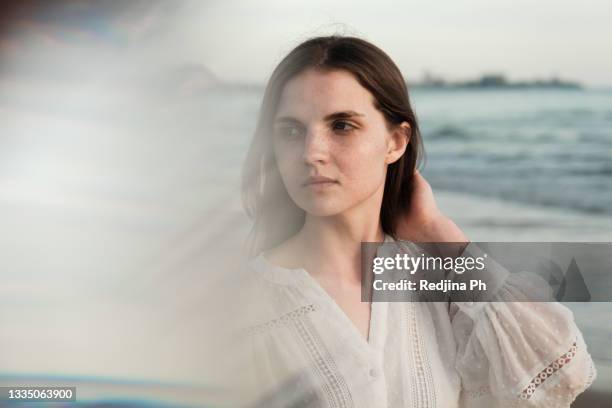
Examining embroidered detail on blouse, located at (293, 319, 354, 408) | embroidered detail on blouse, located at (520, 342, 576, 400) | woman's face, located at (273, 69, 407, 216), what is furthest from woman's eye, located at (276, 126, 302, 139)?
embroidered detail on blouse, located at (520, 342, 576, 400)

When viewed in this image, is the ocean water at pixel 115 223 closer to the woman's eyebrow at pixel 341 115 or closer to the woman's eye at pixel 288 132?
the woman's eye at pixel 288 132

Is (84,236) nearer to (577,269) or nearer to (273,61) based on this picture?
(273,61)

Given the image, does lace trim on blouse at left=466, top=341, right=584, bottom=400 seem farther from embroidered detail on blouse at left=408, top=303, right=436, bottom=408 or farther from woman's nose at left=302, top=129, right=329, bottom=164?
woman's nose at left=302, top=129, right=329, bottom=164

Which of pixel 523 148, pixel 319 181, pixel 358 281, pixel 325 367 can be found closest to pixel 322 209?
pixel 319 181

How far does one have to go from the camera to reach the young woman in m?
1.58

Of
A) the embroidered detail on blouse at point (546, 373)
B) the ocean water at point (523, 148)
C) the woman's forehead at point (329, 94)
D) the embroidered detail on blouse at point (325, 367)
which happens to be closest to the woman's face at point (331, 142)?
the woman's forehead at point (329, 94)

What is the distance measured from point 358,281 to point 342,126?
0.32m

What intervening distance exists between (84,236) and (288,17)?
2.13 ft

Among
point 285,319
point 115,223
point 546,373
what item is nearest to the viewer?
point 546,373

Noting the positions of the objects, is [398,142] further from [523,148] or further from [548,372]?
[548,372]

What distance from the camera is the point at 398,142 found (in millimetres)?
1640

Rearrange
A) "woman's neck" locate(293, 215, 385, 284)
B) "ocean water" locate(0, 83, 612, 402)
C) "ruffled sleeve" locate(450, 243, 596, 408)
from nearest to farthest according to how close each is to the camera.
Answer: "ruffled sleeve" locate(450, 243, 596, 408)
"woman's neck" locate(293, 215, 385, 284)
"ocean water" locate(0, 83, 612, 402)

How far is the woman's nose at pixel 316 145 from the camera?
160 centimetres

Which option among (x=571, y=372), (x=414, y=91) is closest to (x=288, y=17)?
(x=414, y=91)
